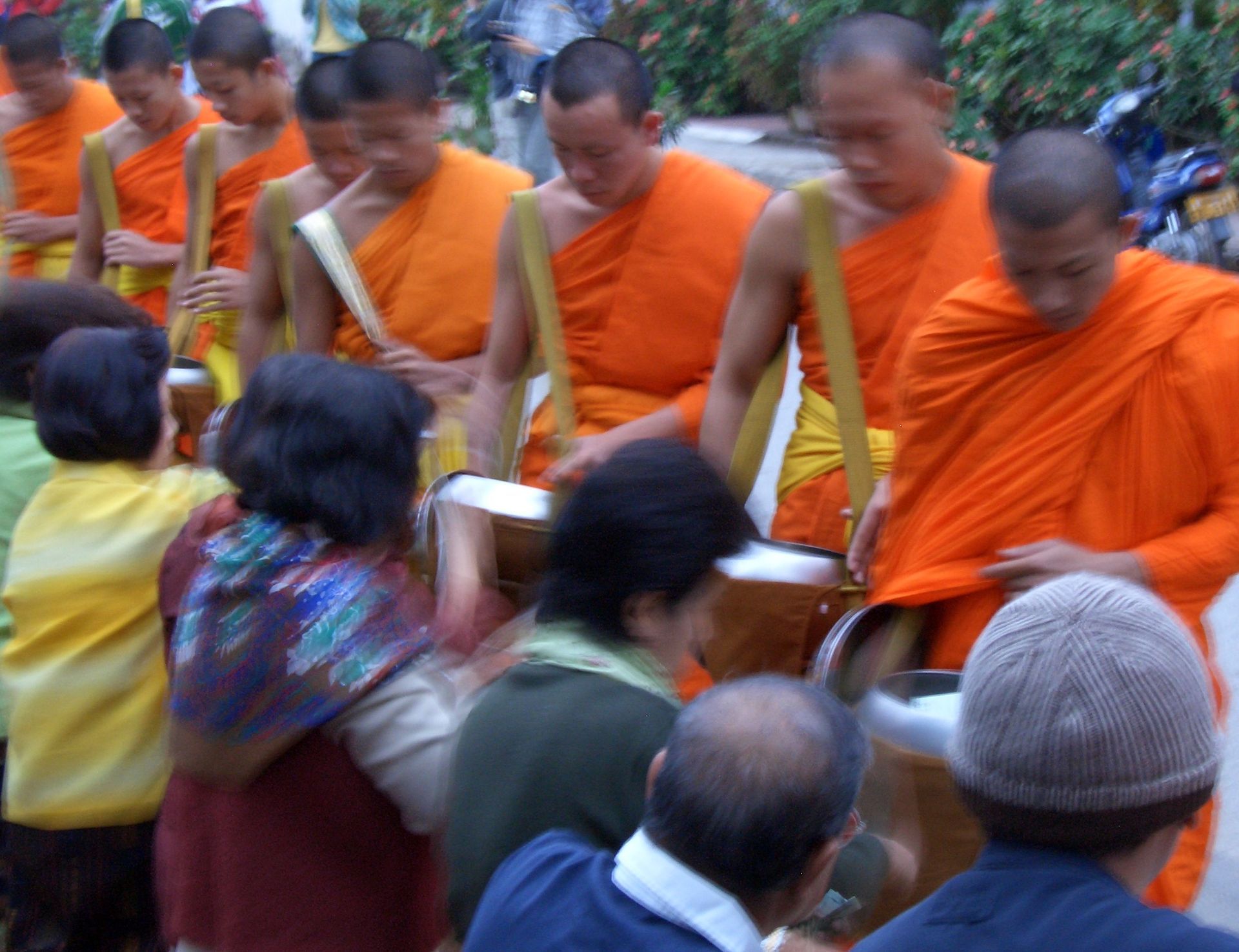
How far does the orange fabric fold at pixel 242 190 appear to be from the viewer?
4879 mm

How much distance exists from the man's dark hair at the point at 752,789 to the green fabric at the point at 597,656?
0.28 m

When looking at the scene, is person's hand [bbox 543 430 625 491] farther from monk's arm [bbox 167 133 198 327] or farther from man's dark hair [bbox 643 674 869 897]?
monk's arm [bbox 167 133 198 327]

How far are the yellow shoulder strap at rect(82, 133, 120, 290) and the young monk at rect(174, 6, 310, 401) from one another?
549 mm

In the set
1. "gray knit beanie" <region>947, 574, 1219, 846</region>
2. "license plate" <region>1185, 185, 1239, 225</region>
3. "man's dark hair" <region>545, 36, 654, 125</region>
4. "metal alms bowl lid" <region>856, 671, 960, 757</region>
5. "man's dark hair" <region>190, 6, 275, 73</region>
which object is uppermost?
"man's dark hair" <region>545, 36, 654, 125</region>

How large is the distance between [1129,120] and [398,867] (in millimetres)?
7247

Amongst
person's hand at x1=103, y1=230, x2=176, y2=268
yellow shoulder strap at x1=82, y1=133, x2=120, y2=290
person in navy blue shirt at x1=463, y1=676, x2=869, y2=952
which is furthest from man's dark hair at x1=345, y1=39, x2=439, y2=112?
person in navy blue shirt at x1=463, y1=676, x2=869, y2=952

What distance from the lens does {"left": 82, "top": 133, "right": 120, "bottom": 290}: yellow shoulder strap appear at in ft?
17.7

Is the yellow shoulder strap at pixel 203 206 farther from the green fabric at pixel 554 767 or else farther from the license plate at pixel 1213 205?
the license plate at pixel 1213 205

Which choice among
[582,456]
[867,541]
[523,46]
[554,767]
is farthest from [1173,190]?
[554,767]

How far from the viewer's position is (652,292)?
3.44 meters

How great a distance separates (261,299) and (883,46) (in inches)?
80.2

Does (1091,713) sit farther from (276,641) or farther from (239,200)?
(239,200)

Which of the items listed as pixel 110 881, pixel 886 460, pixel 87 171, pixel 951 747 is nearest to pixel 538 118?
pixel 87 171

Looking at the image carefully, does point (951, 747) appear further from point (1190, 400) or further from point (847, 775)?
point (1190, 400)
